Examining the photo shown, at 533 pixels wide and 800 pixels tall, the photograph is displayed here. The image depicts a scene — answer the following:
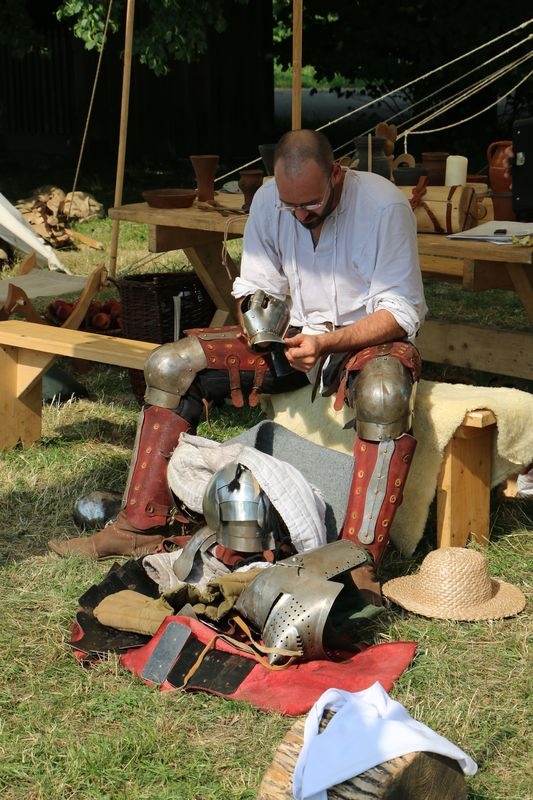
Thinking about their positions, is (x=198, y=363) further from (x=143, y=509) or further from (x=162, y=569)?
(x=162, y=569)

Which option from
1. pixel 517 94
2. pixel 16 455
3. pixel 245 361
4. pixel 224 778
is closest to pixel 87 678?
pixel 224 778

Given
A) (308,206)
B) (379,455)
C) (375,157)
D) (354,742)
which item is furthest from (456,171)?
(354,742)

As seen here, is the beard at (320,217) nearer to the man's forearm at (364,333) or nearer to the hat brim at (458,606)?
the man's forearm at (364,333)

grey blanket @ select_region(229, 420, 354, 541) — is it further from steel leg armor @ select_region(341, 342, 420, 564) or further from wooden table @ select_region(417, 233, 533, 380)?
wooden table @ select_region(417, 233, 533, 380)

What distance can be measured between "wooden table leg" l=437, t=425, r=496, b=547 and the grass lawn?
94 millimetres

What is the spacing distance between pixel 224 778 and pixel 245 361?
155 centimetres

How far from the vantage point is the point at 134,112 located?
13.4 meters

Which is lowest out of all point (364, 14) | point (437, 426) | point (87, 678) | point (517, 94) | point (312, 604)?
point (87, 678)

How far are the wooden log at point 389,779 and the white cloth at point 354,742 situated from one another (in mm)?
15

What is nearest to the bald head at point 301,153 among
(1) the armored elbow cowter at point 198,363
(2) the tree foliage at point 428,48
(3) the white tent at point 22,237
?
(1) the armored elbow cowter at point 198,363

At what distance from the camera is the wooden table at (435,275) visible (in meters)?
4.09

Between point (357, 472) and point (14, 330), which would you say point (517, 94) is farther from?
point (357, 472)

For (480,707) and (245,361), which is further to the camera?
(245,361)

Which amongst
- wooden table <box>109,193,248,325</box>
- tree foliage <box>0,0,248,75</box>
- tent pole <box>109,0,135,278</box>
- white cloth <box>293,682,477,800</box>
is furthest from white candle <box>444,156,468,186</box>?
tree foliage <box>0,0,248,75</box>
